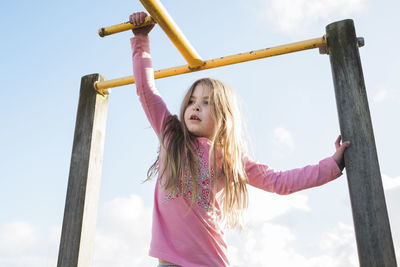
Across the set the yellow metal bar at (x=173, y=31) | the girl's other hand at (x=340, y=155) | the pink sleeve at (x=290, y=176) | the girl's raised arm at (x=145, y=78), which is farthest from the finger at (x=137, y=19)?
the girl's other hand at (x=340, y=155)

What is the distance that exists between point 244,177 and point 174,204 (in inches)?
15.2

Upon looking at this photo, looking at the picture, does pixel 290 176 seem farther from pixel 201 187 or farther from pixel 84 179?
pixel 84 179

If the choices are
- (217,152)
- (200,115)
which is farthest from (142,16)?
(217,152)

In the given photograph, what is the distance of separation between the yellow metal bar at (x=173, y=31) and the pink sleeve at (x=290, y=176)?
2.06ft

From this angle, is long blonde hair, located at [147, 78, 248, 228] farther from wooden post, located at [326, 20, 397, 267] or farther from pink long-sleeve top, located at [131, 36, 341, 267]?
wooden post, located at [326, 20, 397, 267]

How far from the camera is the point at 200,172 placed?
181 cm

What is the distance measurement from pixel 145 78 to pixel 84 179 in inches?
28.1

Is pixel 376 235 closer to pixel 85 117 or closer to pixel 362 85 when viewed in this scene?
pixel 362 85

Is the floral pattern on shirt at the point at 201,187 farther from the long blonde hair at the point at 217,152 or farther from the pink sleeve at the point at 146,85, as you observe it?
the pink sleeve at the point at 146,85

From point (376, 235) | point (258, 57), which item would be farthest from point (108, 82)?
point (376, 235)

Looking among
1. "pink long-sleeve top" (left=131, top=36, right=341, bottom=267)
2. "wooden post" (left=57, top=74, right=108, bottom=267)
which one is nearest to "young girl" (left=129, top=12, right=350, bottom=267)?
"pink long-sleeve top" (left=131, top=36, right=341, bottom=267)

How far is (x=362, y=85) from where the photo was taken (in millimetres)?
1726

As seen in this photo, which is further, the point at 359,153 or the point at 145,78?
the point at 145,78

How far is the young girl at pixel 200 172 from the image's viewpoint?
167cm
